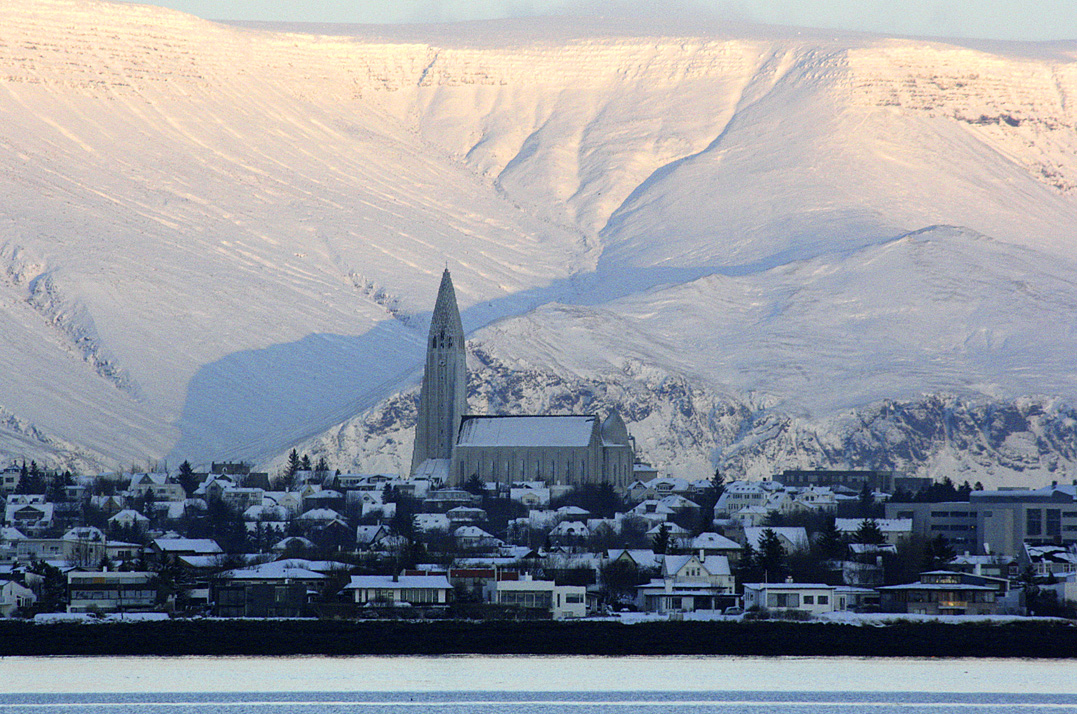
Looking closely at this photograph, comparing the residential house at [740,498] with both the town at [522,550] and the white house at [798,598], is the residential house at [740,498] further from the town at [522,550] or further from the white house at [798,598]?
the white house at [798,598]

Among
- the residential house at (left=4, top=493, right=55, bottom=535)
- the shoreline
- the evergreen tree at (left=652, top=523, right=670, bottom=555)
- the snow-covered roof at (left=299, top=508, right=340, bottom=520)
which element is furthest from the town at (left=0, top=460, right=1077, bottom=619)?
the shoreline

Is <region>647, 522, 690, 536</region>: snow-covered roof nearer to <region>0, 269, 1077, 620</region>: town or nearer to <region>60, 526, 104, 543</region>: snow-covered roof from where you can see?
<region>0, 269, 1077, 620</region>: town

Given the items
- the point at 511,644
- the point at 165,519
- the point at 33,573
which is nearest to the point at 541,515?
the point at 165,519

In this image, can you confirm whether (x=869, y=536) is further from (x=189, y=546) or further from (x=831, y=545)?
(x=189, y=546)

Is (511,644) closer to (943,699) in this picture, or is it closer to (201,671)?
(201,671)

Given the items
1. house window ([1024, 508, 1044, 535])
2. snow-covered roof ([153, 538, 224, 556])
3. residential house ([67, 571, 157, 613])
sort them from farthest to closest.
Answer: house window ([1024, 508, 1044, 535]), snow-covered roof ([153, 538, 224, 556]), residential house ([67, 571, 157, 613])

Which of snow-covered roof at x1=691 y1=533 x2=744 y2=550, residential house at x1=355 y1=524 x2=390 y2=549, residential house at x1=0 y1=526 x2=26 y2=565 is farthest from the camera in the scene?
residential house at x1=355 y1=524 x2=390 y2=549

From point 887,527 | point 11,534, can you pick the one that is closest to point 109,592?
point 11,534
